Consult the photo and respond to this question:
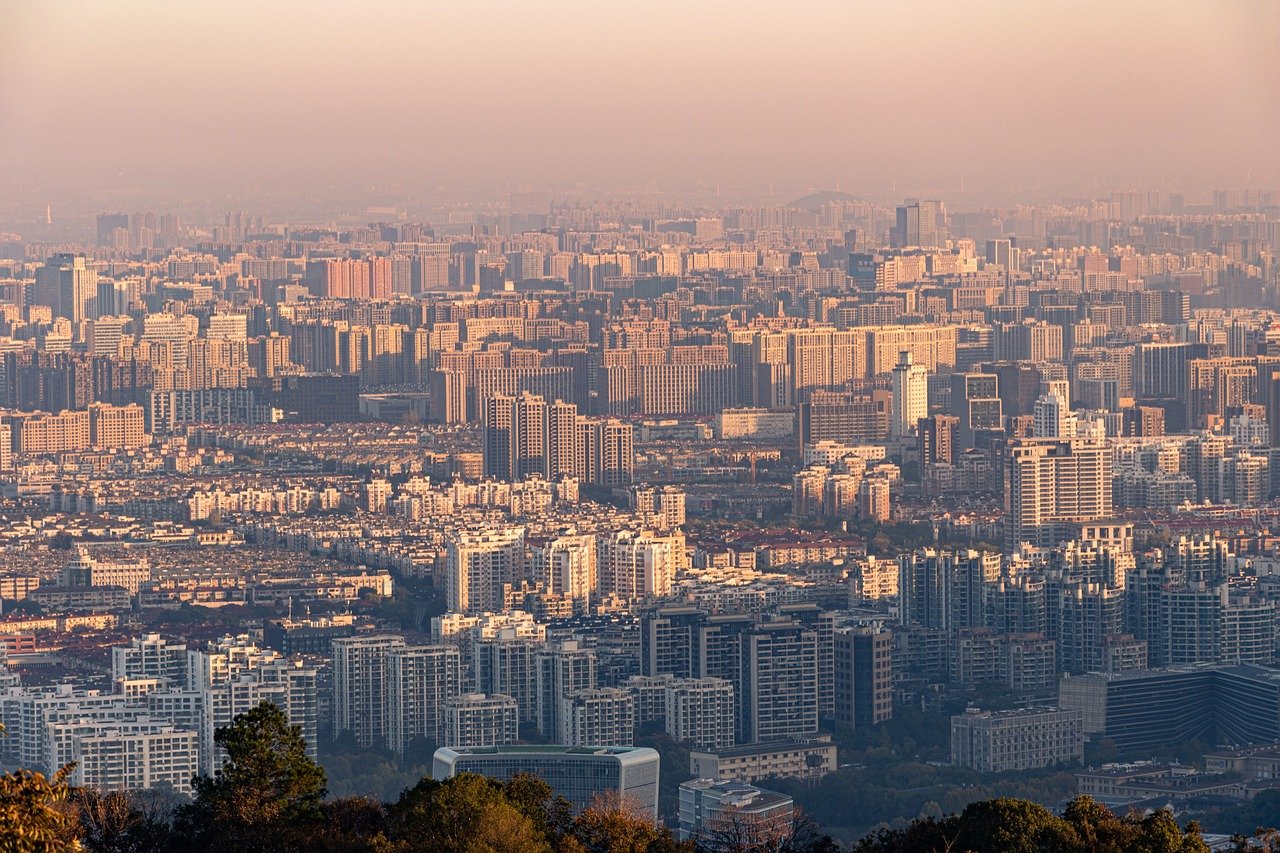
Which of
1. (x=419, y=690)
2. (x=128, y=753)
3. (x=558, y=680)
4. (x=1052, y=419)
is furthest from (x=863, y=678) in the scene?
(x=1052, y=419)

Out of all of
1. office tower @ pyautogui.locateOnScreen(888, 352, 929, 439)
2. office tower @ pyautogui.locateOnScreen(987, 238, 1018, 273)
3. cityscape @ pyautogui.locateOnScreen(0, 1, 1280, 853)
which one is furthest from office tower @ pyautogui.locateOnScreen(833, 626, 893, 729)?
office tower @ pyautogui.locateOnScreen(987, 238, 1018, 273)

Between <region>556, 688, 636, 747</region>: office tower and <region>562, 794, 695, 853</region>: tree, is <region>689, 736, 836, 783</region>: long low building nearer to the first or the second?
<region>556, 688, 636, 747</region>: office tower

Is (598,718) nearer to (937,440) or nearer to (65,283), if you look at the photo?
(937,440)

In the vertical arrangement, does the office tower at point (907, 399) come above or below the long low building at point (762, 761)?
above

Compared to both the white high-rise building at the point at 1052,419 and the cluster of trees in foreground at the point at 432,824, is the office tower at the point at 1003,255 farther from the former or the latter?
the cluster of trees in foreground at the point at 432,824

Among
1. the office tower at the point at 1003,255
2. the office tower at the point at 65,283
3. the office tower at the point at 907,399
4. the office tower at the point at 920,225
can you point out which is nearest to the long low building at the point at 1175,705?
the office tower at the point at 907,399
